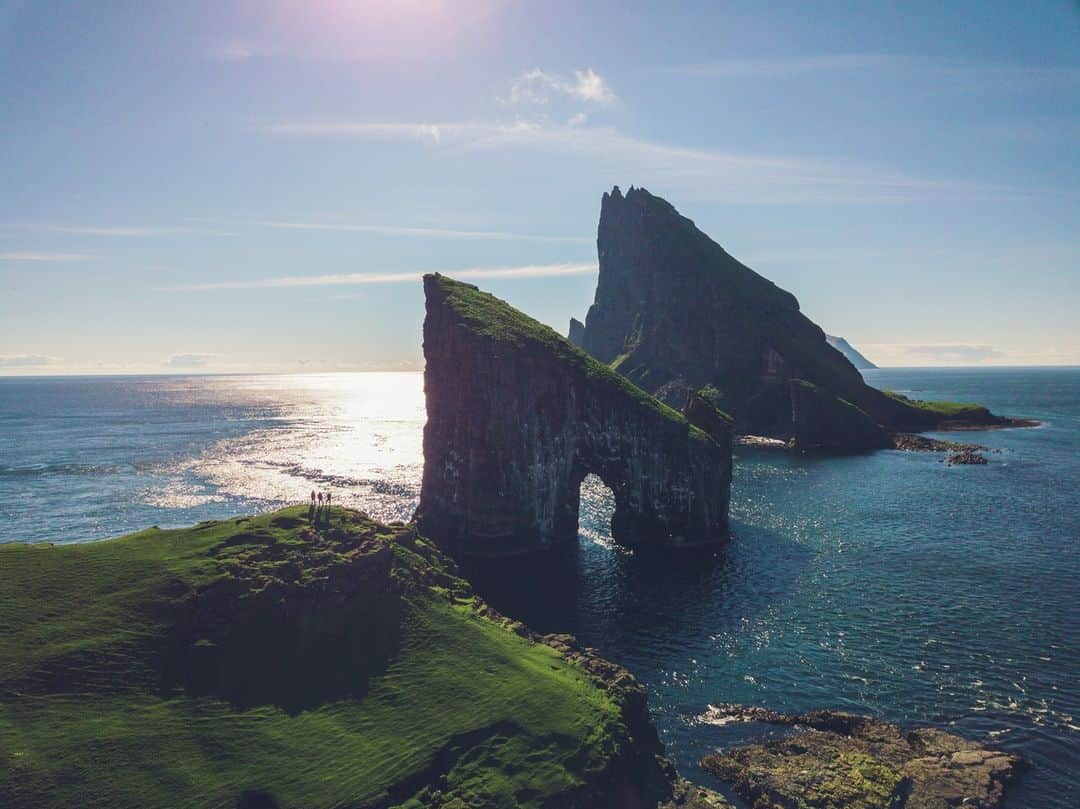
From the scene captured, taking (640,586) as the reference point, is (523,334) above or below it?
above

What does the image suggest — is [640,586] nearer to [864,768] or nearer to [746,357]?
[864,768]

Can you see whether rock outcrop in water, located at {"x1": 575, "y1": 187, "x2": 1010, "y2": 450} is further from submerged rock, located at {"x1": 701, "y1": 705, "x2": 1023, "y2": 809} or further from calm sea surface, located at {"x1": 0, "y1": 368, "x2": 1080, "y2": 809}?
submerged rock, located at {"x1": 701, "y1": 705, "x2": 1023, "y2": 809}

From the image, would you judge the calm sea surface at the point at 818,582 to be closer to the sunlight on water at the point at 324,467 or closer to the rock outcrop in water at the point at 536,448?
the sunlight on water at the point at 324,467

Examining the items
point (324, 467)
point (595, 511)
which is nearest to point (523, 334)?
point (595, 511)

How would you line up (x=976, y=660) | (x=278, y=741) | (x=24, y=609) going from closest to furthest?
1. (x=278, y=741)
2. (x=24, y=609)
3. (x=976, y=660)

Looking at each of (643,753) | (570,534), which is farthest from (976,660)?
(570,534)

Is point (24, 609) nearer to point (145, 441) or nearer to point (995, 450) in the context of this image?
point (145, 441)
